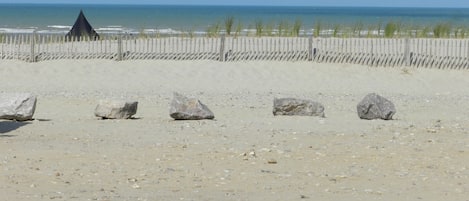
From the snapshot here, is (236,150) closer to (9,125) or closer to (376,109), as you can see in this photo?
(9,125)

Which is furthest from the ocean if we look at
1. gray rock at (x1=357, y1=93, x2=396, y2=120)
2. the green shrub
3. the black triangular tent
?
gray rock at (x1=357, y1=93, x2=396, y2=120)

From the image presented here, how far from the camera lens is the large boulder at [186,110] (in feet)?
46.9

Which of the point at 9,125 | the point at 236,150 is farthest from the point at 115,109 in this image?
the point at 236,150

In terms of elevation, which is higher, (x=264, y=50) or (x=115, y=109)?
(x=264, y=50)

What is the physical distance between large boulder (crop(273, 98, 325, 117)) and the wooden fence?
10.8 meters

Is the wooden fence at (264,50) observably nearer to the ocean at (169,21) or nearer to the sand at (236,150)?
the sand at (236,150)

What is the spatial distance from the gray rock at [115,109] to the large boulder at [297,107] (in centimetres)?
225

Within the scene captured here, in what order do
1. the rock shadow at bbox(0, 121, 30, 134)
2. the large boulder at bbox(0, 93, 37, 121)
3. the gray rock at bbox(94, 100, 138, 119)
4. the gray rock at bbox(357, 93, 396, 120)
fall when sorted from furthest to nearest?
the gray rock at bbox(357, 93, 396, 120) < the gray rock at bbox(94, 100, 138, 119) < the large boulder at bbox(0, 93, 37, 121) < the rock shadow at bbox(0, 121, 30, 134)

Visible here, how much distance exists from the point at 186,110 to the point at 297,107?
180 centimetres

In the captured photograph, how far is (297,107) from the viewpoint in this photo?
49.3ft

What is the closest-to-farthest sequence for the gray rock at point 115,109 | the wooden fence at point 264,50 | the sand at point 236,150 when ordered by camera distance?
the sand at point 236,150, the gray rock at point 115,109, the wooden fence at point 264,50

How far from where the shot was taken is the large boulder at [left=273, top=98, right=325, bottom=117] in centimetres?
1502

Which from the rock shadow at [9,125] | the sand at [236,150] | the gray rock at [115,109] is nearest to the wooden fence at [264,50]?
the sand at [236,150]

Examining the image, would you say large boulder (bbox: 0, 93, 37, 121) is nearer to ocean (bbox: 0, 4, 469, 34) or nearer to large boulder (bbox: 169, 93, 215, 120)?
large boulder (bbox: 169, 93, 215, 120)
